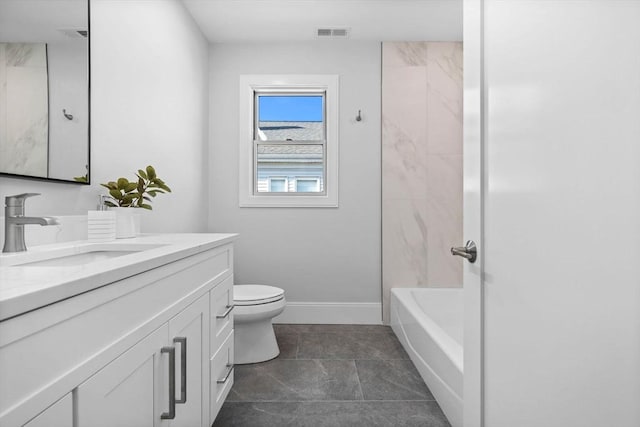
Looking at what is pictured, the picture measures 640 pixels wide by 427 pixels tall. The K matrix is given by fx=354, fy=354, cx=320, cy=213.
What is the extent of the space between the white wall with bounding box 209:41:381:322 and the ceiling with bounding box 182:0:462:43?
14cm

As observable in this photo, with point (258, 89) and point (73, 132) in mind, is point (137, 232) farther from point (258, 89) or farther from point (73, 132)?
point (258, 89)

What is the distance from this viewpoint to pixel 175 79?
2406 millimetres

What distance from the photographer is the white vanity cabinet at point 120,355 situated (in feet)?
1.61

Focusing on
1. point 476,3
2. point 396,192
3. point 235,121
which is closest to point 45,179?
point 476,3

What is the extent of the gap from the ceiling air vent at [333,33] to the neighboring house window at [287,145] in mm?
383

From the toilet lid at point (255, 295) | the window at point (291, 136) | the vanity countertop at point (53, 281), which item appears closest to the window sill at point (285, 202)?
the window at point (291, 136)

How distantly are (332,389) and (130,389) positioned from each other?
1.38m

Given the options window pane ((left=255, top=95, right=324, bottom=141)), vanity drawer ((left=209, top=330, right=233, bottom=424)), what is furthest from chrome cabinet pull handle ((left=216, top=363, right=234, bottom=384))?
window pane ((left=255, top=95, right=324, bottom=141))

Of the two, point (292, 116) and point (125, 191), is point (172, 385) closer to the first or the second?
point (125, 191)

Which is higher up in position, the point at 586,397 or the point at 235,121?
the point at 235,121

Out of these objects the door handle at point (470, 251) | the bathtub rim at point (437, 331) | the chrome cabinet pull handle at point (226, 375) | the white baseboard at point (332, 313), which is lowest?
the white baseboard at point (332, 313)

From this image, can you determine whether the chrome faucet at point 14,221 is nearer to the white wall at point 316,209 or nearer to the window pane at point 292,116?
the white wall at point 316,209

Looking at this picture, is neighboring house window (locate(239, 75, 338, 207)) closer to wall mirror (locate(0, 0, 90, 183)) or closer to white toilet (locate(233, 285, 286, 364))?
white toilet (locate(233, 285, 286, 364))

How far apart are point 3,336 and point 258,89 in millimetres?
2963
